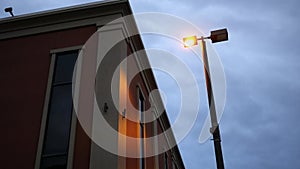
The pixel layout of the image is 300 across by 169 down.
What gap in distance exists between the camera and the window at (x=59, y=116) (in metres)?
8.40

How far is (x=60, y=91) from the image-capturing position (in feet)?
31.1

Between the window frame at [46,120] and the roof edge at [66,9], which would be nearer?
the window frame at [46,120]

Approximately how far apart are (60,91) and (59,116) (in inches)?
30.8

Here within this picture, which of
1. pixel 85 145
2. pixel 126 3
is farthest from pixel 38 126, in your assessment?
pixel 126 3

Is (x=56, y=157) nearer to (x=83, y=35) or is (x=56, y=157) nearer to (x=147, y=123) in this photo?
(x=83, y=35)

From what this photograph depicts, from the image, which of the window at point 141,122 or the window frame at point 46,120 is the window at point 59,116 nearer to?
the window frame at point 46,120

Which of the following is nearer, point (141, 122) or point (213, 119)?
point (213, 119)

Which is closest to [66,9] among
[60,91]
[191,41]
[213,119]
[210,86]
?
[60,91]

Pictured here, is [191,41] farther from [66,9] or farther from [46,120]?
[66,9]

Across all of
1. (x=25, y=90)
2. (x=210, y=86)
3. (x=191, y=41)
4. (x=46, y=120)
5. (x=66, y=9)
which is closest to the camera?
(x=210, y=86)

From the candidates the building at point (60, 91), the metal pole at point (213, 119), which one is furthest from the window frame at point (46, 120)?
the metal pole at point (213, 119)

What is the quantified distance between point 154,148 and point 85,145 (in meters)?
5.42

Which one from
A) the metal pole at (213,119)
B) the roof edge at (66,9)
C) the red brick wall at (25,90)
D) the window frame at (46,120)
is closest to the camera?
the metal pole at (213,119)

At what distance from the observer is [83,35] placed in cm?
1012
